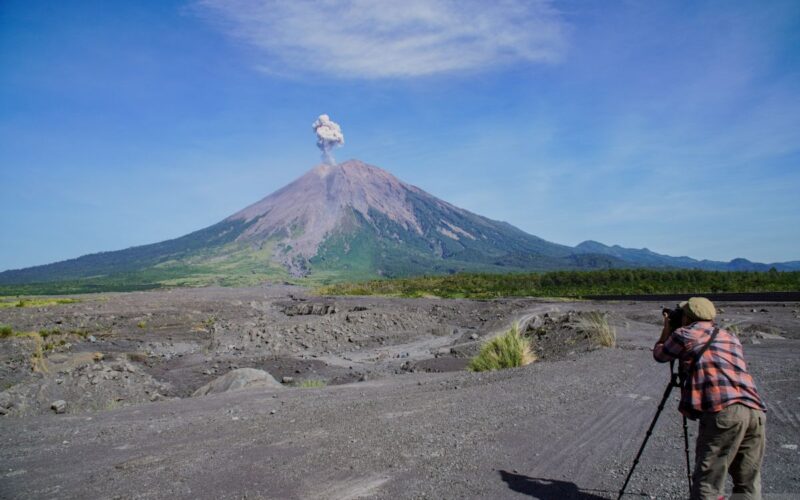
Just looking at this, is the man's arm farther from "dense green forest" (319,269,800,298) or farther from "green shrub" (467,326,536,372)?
"dense green forest" (319,269,800,298)

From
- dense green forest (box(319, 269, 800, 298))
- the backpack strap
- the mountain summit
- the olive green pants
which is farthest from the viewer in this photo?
the mountain summit

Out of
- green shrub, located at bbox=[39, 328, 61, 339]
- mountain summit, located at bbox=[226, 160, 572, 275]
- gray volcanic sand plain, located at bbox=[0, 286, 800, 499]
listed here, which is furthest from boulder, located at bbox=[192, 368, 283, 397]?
mountain summit, located at bbox=[226, 160, 572, 275]

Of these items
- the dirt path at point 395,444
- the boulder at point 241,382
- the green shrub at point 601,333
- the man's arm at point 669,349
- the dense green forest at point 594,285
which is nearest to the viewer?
the man's arm at point 669,349

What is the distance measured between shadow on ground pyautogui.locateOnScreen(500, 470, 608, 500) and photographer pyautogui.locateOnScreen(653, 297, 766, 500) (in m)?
1.24

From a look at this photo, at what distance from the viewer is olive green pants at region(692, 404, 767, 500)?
3.75 metres

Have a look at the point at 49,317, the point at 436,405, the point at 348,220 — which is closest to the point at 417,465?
the point at 436,405

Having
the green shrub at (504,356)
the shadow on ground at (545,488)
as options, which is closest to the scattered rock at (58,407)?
the green shrub at (504,356)

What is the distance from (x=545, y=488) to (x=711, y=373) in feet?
6.81

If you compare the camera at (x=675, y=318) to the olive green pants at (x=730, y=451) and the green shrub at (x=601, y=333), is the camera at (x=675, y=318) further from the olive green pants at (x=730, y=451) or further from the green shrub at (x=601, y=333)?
the green shrub at (x=601, y=333)

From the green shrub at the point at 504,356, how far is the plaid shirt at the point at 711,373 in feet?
30.1

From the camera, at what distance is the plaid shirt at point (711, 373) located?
Answer: 3.78 metres

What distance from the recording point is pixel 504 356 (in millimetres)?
13367

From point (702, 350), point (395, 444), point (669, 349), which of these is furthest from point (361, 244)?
point (702, 350)

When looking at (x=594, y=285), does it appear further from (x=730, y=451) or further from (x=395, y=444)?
(x=730, y=451)
